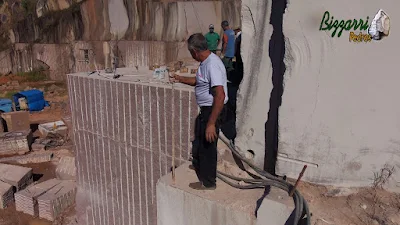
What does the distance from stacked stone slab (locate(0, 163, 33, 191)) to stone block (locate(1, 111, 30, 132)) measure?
3417 millimetres

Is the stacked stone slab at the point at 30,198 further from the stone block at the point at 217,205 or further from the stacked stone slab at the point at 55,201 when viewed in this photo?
the stone block at the point at 217,205

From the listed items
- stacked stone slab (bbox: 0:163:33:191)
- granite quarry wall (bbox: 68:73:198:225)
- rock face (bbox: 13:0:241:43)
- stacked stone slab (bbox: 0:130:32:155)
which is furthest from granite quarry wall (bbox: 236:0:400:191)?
rock face (bbox: 13:0:241:43)

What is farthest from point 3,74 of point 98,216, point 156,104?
point 156,104

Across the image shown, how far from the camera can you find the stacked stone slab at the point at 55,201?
6496 mm

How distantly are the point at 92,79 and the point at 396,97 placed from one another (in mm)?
3532

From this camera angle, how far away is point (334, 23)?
2.48m

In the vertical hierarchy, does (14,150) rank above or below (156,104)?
below

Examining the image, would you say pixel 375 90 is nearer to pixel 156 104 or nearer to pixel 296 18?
pixel 296 18

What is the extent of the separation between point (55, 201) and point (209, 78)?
206 inches

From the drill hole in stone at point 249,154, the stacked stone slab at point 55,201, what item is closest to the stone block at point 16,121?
the stacked stone slab at point 55,201

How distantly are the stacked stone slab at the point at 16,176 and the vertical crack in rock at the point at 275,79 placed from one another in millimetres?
6292

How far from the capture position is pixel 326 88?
2.58 meters

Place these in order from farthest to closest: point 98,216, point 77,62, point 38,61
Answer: point 38,61, point 77,62, point 98,216

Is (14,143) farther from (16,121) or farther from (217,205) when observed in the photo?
(217,205)
